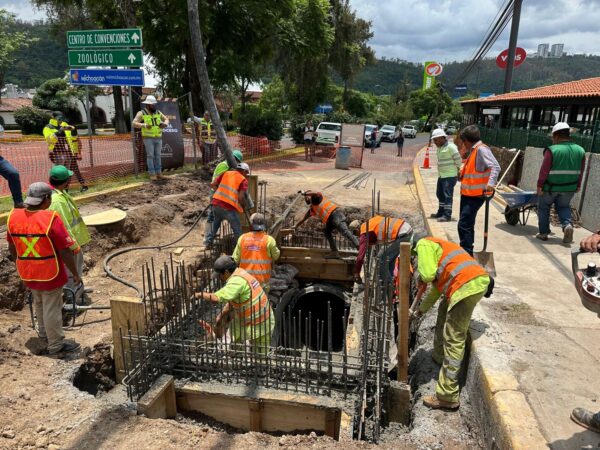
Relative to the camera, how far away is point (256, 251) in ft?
15.8

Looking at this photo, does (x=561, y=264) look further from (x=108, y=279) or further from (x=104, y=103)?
(x=104, y=103)

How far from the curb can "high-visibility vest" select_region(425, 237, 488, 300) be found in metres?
0.57

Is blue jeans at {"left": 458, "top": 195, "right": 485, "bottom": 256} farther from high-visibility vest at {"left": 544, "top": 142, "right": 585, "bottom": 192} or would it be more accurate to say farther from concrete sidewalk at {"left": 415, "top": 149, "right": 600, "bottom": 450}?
high-visibility vest at {"left": 544, "top": 142, "right": 585, "bottom": 192}

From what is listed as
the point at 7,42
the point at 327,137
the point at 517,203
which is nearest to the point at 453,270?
the point at 517,203

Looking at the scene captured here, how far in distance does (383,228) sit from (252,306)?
2099mm

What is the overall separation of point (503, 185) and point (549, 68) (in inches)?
8896

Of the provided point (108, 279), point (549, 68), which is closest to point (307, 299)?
point (108, 279)

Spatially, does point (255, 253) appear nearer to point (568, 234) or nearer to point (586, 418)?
point (586, 418)

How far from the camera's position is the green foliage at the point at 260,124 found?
768 inches

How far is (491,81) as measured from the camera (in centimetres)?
18862

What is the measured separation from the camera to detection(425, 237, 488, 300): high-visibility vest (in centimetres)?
343

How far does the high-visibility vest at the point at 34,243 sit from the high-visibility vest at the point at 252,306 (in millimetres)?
1578

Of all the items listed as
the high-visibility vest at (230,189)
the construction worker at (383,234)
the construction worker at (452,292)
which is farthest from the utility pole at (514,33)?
the construction worker at (452,292)

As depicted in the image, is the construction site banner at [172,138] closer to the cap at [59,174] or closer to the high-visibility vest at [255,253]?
the cap at [59,174]
